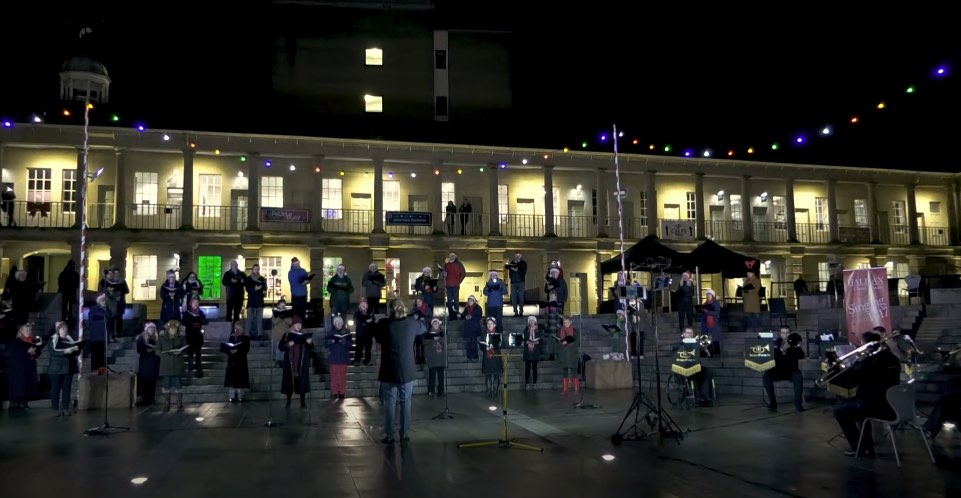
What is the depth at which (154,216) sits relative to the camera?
30.4 metres

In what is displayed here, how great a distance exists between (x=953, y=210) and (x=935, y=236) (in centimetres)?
176

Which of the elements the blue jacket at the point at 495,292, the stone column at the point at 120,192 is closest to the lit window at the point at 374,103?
the stone column at the point at 120,192

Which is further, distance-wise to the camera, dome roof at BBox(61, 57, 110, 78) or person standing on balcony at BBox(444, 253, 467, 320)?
dome roof at BBox(61, 57, 110, 78)

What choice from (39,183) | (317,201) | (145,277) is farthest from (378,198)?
(39,183)

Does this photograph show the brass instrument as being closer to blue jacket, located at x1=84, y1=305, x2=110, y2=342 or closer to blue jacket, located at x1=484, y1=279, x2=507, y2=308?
blue jacket, located at x1=484, y1=279, x2=507, y2=308

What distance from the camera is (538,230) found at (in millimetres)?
34062

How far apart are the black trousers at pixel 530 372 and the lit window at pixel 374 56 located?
2188cm

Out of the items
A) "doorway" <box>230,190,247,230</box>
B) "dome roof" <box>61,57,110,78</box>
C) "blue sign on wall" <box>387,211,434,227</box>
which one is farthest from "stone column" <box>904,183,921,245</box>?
"dome roof" <box>61,57,110,78</box>

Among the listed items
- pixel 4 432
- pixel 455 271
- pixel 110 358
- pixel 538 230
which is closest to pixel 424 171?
pixel 538 230

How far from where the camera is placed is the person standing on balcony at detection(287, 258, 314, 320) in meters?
19.2

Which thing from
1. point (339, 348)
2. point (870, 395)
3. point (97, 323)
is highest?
point (97, 323)

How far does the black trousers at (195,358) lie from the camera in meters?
16.3

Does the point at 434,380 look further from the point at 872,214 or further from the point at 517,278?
the point at 872,214

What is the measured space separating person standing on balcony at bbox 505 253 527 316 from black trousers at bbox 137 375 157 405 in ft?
32.1
